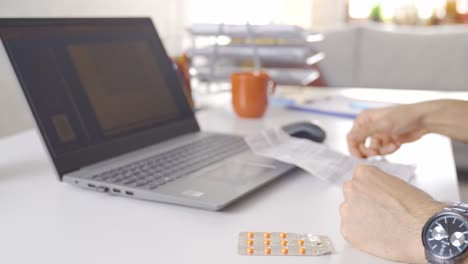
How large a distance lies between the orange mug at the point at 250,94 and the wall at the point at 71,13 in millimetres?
509

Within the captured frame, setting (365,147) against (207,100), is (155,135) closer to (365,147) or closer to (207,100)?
(365,147)

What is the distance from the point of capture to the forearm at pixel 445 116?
1.01 meters

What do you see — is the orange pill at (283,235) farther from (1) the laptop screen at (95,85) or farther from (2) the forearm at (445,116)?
(2) the forearm at (445,116)

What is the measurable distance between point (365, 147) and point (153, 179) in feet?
1.44

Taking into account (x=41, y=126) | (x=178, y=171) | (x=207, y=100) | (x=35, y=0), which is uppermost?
(x=35, y=0)

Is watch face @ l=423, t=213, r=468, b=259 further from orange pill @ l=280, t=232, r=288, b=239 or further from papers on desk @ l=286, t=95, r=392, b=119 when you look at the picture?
papers on desk @ l=286, t=95, r=392, b=119

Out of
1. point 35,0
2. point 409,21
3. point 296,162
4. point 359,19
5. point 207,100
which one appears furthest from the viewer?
point 359,19

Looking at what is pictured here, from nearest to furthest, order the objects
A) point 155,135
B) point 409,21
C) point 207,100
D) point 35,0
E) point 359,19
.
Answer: point 155,135 < point 35,0 < point 207,100 < point 409,21 < point 359,19

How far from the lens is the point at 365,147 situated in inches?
37.9

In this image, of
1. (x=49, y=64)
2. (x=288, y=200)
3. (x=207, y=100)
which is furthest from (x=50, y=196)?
(x=207, y=100)

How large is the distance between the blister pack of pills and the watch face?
108 millimetres

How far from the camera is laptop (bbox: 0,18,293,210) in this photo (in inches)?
28.7

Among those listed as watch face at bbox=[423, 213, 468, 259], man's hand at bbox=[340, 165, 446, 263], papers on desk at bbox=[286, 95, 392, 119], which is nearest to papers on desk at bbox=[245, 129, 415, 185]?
man's hand at bbox=[340, 165, 446, 263]

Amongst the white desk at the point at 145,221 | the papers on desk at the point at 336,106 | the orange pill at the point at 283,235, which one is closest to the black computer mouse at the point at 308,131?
the white desk at the point at 145,221
